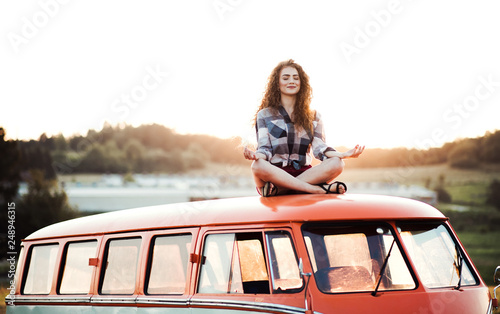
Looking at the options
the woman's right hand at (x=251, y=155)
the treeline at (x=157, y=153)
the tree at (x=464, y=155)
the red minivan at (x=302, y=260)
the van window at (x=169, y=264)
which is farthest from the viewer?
the tree at (x=464, y=155)

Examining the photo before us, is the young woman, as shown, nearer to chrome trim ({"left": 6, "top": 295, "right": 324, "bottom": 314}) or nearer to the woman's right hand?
the woman's right hand

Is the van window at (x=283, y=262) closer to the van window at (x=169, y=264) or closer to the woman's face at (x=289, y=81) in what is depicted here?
the van window at (x=169, y=264)

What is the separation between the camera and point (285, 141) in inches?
320

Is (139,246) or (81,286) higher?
(139,246)

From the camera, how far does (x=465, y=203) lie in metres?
94.8

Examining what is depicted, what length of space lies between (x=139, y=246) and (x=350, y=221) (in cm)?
266

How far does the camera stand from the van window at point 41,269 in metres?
9.71

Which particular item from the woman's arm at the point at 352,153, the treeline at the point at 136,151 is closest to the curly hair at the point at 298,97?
the woman's arm at the point at 352,153

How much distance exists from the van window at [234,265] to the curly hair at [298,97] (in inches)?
78.1

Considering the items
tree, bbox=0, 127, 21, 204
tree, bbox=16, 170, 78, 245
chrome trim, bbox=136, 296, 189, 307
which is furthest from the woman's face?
tree, bbox=16, 170, 78, 245

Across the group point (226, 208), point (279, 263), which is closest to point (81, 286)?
point (226, 208)

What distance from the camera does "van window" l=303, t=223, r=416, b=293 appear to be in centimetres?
637

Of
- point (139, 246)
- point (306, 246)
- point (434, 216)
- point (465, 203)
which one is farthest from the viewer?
point (465, 203)

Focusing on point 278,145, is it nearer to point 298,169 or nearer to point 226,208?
point 298,169
